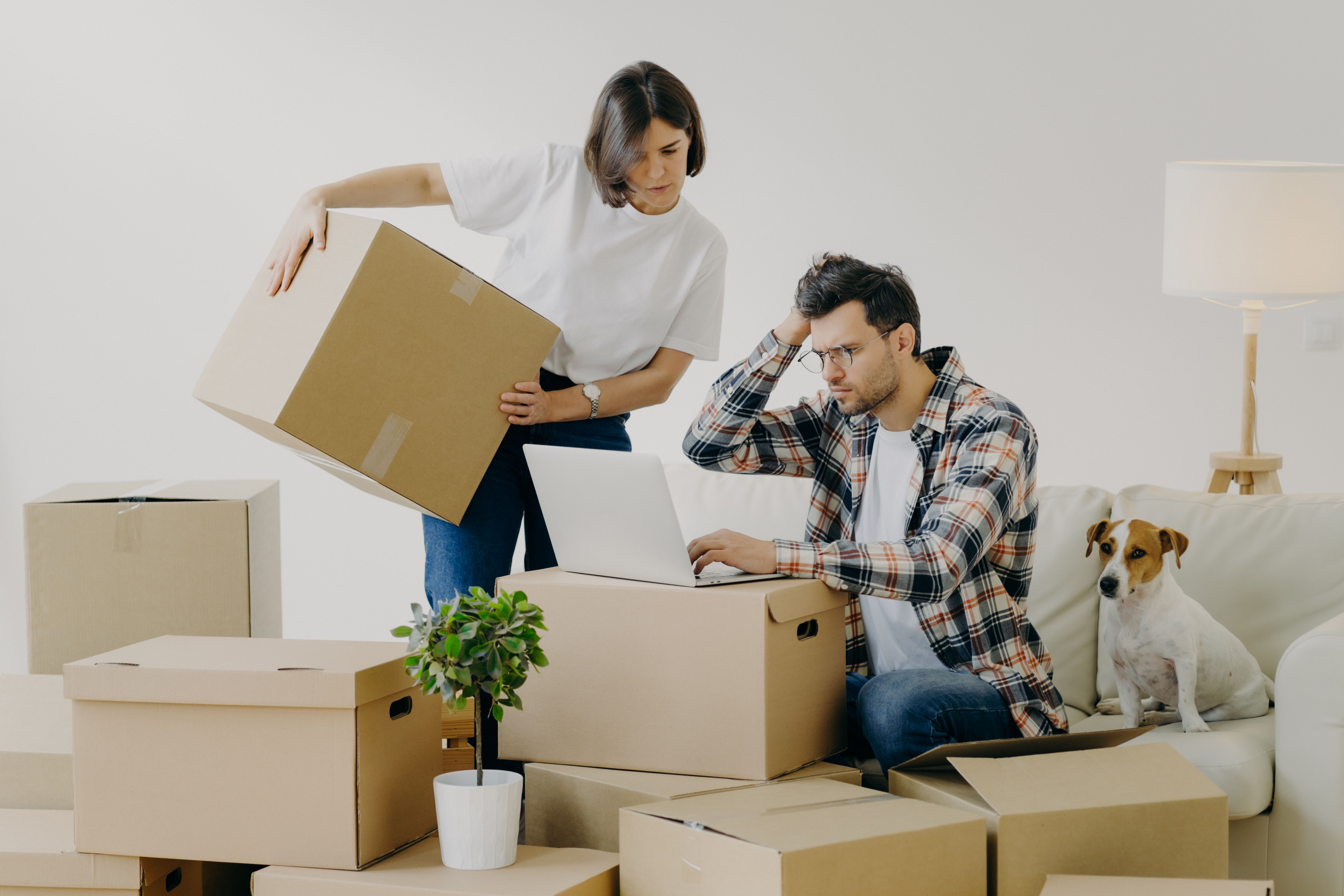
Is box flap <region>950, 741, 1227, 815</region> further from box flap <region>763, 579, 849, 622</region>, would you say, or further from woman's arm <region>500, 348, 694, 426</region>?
woman's arm <region>500, 348, 694, 426</region>

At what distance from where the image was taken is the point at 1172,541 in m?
1.87

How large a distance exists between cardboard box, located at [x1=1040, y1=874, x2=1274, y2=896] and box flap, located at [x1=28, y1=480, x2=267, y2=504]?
53.0 inches

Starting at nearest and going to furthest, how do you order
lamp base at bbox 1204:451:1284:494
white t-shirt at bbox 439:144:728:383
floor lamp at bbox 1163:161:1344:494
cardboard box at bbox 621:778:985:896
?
1. cardboard box at bbox 621:778:985:896
2. white t-shirt at bbox 439:144:728:383
3. floor lamp at bbox 1163:161:1344:494
4. lamp base at bbox 1204:451:1284:494

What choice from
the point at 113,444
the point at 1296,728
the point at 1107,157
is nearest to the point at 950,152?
the point at 1107,157

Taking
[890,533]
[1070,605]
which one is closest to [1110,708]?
[1070,605]

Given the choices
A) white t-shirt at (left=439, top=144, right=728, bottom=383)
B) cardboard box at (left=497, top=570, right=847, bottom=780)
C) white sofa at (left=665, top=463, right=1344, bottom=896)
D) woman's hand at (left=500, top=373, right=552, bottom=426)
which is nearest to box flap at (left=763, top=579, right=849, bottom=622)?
cardboard box at (left=497, top=570, right=847, bottom=780)

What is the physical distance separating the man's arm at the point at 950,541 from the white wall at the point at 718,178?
1.32 m

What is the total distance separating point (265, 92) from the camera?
10.1ft

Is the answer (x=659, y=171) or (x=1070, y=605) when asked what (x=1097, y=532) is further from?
(x=659, y=171)

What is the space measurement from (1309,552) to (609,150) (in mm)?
1362

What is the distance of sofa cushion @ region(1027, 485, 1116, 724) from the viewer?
81.9 inches

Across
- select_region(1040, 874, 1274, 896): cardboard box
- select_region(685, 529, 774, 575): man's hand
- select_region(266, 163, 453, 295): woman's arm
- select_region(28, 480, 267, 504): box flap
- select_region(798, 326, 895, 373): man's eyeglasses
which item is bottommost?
select_region(1040, 874, 1274, 896): cardboard box

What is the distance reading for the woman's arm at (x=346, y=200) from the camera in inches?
61.1

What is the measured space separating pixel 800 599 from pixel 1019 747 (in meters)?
0.34
